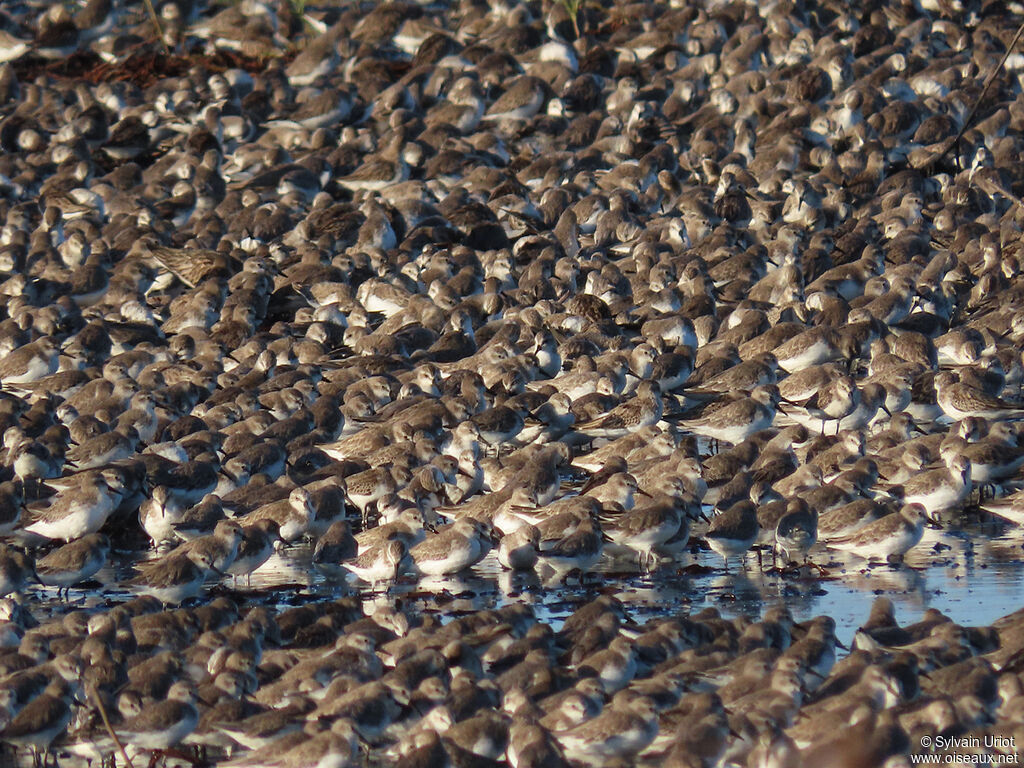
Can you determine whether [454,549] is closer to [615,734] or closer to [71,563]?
[71,563]

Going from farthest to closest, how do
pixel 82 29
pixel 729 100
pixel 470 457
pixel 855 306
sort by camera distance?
pixel 82 29, pixel 729 100, pixel 855 306, pixel 470 457

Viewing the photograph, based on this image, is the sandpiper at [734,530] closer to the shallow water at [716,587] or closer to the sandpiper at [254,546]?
the shallow water at [716,587]

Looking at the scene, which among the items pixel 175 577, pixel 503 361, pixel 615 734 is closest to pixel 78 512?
pixel 175 577

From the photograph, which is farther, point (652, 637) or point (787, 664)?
point (652, 637)

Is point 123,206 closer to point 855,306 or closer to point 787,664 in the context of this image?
point 855,306

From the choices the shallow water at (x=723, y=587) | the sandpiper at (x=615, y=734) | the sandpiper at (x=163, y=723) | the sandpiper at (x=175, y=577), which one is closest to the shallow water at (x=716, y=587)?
the shallow water at (x=723, y=587)

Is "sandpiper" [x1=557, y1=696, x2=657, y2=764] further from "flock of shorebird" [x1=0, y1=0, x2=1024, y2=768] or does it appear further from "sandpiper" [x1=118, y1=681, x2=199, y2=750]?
"sandpiper" [x1=118, y1=681, x2=199, y2=750]

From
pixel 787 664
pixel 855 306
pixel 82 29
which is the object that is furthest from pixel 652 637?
pixel 82 29

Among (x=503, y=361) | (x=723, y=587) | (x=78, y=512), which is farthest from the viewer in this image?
(x=503, y=361)

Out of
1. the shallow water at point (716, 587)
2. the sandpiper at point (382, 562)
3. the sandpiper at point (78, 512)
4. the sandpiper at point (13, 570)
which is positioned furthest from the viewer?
the sandpiper at point (78, 512)
